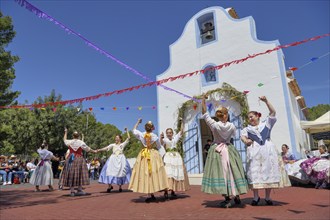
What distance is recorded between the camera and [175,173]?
582 centimetres

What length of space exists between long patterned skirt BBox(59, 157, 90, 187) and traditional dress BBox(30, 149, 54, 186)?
269cm

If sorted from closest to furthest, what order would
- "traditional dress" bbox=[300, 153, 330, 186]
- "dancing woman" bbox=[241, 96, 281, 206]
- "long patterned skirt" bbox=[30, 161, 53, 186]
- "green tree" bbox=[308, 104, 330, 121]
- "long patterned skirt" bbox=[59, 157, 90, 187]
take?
"dancing woman" bbox=[241, 96, 281, 206]
"long patterned skirt" bbox=[59, 157, 90, 187]
"traditional dress" bbox=[300, 153, 330, 186]
"long patterned skirt" bbox=[30, 161, 53, 186]
"green tree" bbox=[308, 104, 330, 121]

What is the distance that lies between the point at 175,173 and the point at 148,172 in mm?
748

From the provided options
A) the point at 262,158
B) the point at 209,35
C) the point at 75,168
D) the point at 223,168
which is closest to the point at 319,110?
the point at 209,35

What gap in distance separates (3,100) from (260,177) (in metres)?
13.3

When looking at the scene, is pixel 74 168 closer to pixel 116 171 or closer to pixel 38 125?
pixel 116 171

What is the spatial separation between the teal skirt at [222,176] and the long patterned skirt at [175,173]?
4.72ft

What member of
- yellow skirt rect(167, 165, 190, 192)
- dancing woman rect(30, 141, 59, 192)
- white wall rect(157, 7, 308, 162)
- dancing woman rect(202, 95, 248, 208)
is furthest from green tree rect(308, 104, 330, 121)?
dancing woman rect(202, 95, 248, 208)

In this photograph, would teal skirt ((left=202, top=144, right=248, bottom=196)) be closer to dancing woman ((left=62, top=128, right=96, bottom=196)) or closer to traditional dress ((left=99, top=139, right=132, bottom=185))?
traditional dress ((left=99, top=139, right=132, bottom=185))

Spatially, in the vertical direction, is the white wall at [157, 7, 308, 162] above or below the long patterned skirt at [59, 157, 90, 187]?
above

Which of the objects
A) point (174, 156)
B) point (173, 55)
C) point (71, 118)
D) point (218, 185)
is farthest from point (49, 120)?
point (218, 185)

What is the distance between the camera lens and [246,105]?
414 inches

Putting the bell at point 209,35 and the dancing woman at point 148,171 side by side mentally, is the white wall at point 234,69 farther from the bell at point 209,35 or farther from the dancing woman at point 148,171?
the dancing woman at point 148,171

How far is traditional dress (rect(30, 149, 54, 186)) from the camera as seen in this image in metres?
9.23
